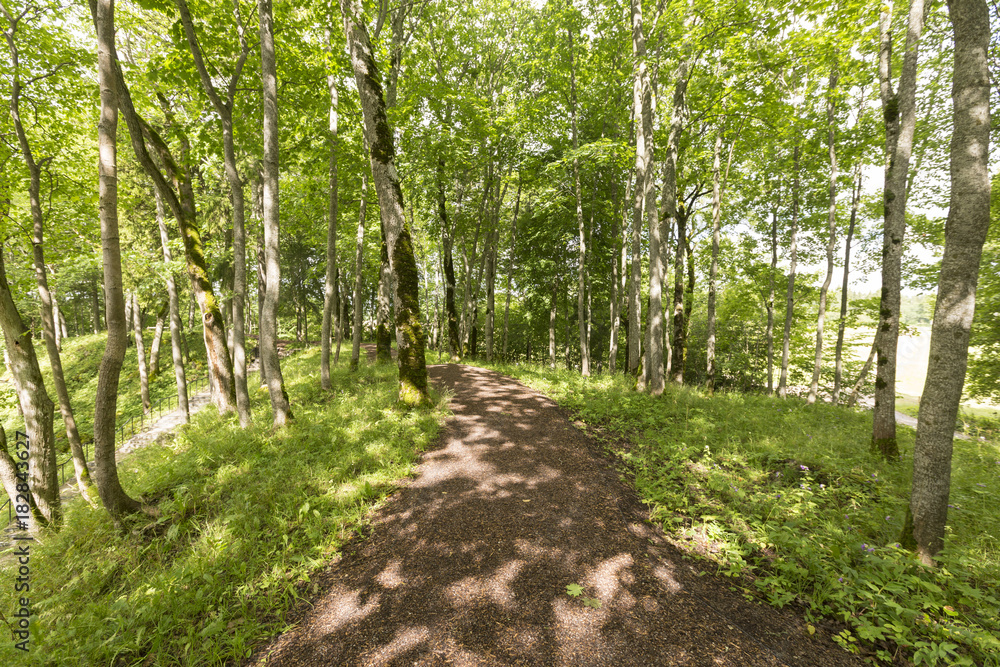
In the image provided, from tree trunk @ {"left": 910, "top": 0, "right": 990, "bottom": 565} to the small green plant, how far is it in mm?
3789

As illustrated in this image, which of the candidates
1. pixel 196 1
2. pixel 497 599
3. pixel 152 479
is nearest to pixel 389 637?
pixel 497 599

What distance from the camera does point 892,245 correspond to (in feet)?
22.0

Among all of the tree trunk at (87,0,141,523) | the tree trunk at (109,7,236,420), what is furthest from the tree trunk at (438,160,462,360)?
the tree trunk at (87,0,141,523)

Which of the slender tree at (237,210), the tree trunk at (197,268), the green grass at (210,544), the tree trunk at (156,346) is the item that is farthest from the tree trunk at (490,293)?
the tree trunk at (156,346)

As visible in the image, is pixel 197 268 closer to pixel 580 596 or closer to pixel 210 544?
pixel 210 544

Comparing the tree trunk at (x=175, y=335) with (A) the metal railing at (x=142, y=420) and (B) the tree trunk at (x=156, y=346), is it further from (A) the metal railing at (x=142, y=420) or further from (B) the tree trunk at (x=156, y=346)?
(B) the tree trunk at (x=156, y=346)

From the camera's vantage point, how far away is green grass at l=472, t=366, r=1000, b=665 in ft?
10.3

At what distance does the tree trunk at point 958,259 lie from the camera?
142 inches

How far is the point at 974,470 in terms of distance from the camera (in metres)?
6.27

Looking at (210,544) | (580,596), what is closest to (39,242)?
(210,544)

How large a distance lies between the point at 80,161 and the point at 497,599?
13986 mm

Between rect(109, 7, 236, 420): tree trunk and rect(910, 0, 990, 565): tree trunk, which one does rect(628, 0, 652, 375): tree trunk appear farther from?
rect(109, 7, 236, 420): tree trunk

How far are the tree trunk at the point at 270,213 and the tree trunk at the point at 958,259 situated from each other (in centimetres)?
976

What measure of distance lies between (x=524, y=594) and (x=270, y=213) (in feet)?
26.9
